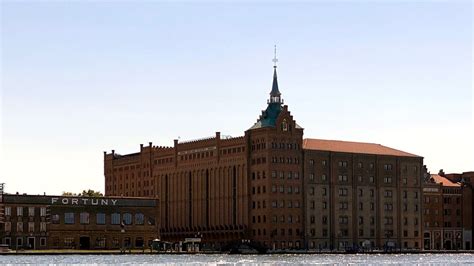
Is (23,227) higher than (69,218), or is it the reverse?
(69,218)

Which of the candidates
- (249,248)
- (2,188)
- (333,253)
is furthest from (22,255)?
(333,253)

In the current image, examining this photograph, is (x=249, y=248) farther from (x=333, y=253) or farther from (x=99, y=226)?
(x=99, y=226)

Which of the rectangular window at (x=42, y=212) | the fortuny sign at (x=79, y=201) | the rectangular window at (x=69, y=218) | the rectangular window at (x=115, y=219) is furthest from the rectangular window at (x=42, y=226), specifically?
the rectangular window at (x=115, y=219)

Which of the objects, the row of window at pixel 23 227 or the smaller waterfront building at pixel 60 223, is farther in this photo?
the smaller waterfront building at pixel 60 223

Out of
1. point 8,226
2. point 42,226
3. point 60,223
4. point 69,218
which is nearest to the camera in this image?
point 8,226

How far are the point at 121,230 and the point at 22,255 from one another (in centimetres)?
3332

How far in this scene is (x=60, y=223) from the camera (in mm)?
193000

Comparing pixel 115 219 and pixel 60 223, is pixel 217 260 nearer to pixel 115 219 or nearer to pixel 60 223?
pixel 60 223

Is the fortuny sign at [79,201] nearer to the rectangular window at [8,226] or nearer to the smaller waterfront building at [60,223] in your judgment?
the smaller waterfront building at [60,223]

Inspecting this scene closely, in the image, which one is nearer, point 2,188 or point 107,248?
point 2,188

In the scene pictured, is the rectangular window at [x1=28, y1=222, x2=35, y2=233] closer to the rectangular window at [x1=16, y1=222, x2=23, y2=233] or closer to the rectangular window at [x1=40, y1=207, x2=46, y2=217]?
the rectangular window at [x1=16, y1=222, x2=23, y2=233]

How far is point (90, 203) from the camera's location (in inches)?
7761

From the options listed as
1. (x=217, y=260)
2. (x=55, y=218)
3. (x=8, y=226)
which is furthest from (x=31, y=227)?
(x=217, y=260)

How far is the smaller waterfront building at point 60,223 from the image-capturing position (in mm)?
188875
